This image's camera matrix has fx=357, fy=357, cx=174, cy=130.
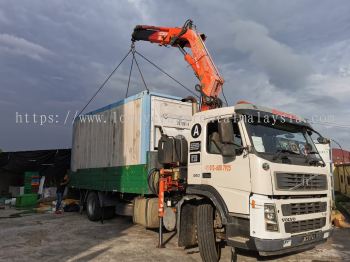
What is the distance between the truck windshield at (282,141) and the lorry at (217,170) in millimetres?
21

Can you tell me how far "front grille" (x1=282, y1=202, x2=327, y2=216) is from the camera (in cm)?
557

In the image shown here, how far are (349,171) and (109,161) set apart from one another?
10707 millimetres

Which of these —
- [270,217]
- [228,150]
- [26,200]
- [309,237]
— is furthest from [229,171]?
[26,200]

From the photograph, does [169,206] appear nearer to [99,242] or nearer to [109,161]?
[99,242]

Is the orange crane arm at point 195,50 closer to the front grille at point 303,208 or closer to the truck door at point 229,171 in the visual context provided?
the truck door at point 229,171

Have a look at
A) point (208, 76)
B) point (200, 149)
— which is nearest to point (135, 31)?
point (208, 76)

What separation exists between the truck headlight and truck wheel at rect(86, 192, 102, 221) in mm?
7259

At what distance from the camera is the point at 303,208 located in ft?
19.1

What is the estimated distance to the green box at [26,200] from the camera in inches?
634

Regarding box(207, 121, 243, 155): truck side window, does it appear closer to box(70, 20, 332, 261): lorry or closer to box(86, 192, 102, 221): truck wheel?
box(70, 20, 332, 261): lorry

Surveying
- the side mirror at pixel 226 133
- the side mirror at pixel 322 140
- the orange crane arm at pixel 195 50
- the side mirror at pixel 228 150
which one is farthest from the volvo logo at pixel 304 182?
the orange crane arm at pixel 195 50

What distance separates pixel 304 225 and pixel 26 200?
13787 mm

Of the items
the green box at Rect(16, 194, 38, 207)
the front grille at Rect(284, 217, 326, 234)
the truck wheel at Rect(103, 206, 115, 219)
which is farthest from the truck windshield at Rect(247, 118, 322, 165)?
the green box at Rect(16, 194, 38, 207)

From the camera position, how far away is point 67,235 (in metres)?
9.34
